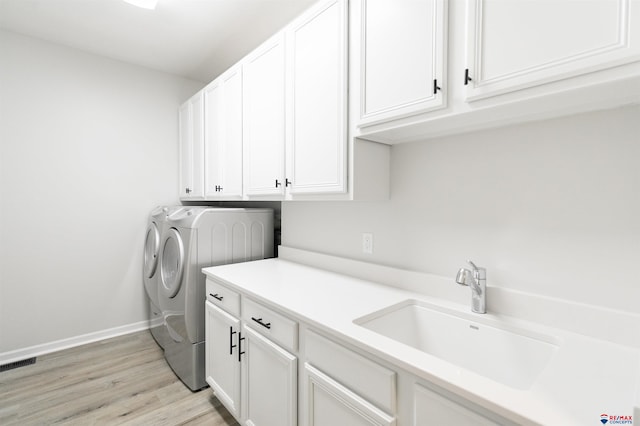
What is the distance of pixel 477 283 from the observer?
1.19 metres

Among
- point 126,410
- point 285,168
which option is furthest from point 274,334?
point 126,410

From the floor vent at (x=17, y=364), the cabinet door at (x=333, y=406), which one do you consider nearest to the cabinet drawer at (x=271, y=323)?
the cabinet door at (x=333, y=406)

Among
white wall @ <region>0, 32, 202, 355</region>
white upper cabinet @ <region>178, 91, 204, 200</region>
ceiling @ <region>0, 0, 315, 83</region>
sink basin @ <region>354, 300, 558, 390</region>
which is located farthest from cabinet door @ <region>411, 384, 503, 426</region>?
white wall @ <region>0, 32, 202, 355</region>

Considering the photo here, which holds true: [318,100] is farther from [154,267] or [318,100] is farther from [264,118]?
[154,267]

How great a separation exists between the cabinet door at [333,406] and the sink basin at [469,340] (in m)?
0.25

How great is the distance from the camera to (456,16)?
1.04 m

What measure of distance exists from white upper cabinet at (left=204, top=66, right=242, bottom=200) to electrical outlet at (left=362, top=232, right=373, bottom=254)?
40.2 inches

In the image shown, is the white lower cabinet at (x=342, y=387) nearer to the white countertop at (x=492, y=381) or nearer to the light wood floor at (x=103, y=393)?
the white countertop at (x=492, y=381)

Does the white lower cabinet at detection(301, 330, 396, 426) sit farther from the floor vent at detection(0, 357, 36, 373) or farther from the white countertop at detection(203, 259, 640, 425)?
the floor vent at detection(0, 357, 36, 373)

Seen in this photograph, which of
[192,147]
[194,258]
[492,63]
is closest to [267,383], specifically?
[194,258]

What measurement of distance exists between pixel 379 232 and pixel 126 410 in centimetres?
196

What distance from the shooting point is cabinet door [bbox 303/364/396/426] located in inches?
37.1

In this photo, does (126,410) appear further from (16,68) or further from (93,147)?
(16,68)

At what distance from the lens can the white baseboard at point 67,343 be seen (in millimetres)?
2459
